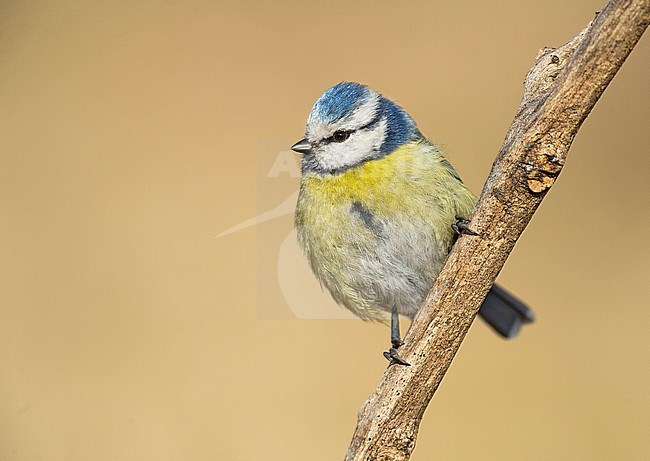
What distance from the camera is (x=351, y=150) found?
1.45 m

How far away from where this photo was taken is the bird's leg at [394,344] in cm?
117

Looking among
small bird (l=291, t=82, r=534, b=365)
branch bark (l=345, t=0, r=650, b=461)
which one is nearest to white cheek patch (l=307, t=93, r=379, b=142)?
small bird (l=291, t=82, r=534, b=365)

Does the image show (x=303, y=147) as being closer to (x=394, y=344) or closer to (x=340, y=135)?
(x=340, y=135)

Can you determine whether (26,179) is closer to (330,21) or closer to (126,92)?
(126,92)

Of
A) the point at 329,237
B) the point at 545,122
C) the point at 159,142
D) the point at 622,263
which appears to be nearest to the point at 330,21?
the point at 159,142

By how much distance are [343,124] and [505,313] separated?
0.62m

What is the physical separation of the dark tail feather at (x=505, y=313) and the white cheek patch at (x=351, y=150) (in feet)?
1.63

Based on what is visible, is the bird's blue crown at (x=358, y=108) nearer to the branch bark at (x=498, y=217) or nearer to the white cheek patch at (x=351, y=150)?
the white cheek patch at (x=351, y=150)

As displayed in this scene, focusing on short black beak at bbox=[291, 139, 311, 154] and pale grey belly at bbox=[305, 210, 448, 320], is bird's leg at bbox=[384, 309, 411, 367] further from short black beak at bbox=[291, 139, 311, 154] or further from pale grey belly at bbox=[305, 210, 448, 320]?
short black beak at bbox=[291, 139, 311, 154]

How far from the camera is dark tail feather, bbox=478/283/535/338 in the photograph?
1.70 meters

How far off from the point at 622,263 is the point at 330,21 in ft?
4.38

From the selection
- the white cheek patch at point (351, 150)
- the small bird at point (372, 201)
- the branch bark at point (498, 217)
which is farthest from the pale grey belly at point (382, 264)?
the branch bark at point (498, 217)

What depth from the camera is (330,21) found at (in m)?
2.74

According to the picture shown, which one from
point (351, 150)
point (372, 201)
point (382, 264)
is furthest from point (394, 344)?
point (351, 150)
